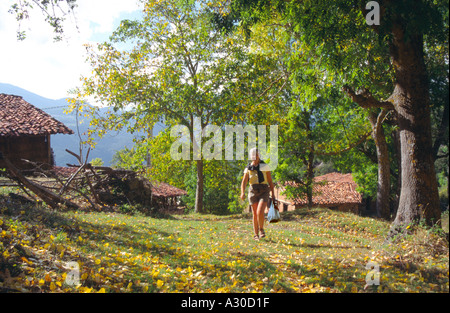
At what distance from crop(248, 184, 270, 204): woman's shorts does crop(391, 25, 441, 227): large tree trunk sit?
3.04 m

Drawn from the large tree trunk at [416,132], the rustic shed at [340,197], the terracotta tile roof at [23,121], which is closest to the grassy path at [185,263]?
the large tree trunk at [416,132]

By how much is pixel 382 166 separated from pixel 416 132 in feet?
33.9

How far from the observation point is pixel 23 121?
75.7ft

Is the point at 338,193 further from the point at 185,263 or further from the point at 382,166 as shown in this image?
the point at 185,263

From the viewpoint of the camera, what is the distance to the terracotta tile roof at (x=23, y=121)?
21525 mm

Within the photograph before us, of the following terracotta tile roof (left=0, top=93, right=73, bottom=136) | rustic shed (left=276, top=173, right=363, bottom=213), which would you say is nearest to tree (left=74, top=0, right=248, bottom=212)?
terracotta tile roof (left=0, top=93, right=73, bottom=136)

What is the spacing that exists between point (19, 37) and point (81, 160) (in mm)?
6066

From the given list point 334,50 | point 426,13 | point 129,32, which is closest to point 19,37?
point 334,50

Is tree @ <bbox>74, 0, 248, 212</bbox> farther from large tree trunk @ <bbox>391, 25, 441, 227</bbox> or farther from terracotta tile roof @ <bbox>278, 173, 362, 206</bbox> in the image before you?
terracotta tile roof @ <bbox>278, 173, 362, 206</bbox>

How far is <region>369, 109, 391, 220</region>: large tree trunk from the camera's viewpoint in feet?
51.0

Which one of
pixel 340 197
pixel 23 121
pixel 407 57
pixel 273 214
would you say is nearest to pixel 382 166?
pixel 273 214

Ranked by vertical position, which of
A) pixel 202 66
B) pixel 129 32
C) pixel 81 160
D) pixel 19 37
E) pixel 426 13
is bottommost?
pixel 81 160

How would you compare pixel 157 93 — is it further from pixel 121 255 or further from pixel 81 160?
pixel 121 255

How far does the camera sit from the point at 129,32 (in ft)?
65.7
